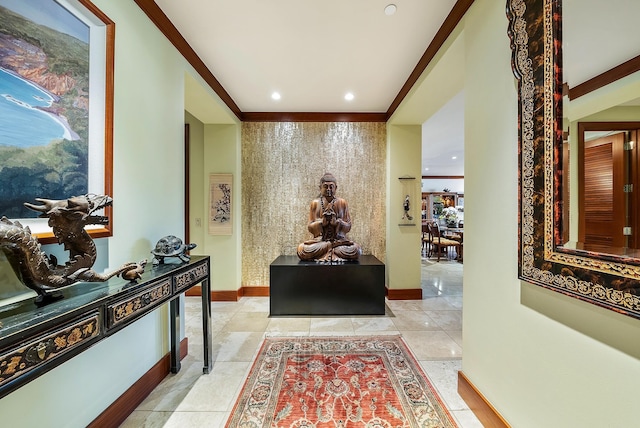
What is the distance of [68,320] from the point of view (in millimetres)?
964

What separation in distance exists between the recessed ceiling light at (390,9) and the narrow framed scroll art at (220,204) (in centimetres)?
284

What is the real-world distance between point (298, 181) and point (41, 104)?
10.1 ft

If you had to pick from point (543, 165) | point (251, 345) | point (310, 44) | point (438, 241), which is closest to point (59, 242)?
point (251, 345)

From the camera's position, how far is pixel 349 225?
147 inches

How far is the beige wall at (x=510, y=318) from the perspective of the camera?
0.94 metres

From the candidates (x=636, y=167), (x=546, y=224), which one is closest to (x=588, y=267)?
(x=546, y=224)

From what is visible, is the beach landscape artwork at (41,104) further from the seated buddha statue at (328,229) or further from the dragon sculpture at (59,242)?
the seated buddha statue at (328,229)

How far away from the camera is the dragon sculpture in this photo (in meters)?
0.93

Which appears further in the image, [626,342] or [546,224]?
[546,224]

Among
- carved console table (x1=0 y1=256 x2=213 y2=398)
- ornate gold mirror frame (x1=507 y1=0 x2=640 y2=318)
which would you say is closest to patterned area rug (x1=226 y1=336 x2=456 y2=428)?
carved console table (x1=0 y1=256 x2=213 y2=398)

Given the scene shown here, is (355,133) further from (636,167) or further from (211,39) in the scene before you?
(636,167)

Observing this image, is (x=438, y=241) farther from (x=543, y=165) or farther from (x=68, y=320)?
(x=68, y=320)

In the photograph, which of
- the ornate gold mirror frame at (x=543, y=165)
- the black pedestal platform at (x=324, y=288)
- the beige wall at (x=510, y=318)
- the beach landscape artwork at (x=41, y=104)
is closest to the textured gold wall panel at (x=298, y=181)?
the black pedestal platform at (x=324, y=288)

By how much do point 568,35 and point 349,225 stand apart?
289 cm
